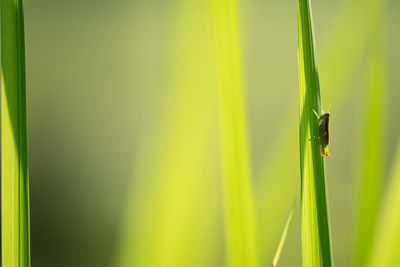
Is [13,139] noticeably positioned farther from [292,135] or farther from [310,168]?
[292,135]

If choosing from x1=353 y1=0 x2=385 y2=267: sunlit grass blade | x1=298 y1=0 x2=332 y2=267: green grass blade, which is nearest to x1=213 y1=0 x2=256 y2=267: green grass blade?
x1=298 y1=0 x2=332 y2=267: green grass blade

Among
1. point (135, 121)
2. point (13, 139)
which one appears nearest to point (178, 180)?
point (13, 139)

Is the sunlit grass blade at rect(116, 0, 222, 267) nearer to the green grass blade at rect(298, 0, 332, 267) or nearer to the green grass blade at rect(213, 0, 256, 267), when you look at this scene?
the green grass blade at rect(213, 0, 256, 267)

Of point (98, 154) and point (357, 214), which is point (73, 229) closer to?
point (98, 154)

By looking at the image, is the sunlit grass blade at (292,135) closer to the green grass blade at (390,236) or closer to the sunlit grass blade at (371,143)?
the sunlit grass blade at (371,143)

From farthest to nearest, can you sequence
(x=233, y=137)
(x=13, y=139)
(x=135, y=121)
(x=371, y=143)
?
(x=135, y=121), (x=371, y=143), (x=233, y=137), (x=13, y=139)

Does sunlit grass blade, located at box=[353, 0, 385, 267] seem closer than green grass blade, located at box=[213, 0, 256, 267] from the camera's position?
No

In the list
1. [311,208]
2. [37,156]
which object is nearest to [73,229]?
[37,156]
